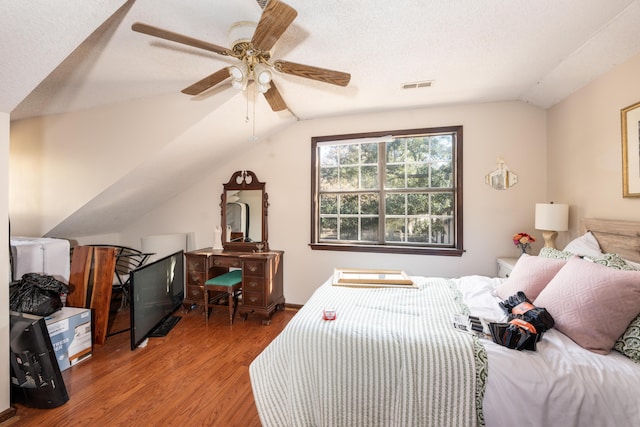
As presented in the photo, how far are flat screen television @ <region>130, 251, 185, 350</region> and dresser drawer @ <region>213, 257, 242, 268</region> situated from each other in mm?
463

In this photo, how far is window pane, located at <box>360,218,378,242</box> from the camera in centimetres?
351

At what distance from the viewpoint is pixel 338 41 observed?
1.86m

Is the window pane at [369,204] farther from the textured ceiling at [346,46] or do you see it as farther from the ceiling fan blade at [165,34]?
the ceiling fan blade at [165,34]

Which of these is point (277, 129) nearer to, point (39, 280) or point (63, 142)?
point (63, 142)

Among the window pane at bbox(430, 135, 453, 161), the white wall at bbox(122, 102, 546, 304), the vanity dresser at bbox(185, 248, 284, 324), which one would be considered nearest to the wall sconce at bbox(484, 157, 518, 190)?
the white wall at bbox(122, 102, 546, 304)

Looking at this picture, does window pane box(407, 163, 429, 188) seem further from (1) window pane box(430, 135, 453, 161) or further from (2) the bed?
(2) the bed

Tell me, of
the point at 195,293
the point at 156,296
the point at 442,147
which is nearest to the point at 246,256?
the point at 195,293

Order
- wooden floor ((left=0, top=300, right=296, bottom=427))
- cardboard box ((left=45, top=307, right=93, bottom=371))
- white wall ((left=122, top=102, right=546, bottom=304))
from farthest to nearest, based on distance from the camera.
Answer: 1. white wall ((left=122, top=102, right=546, bottom=304))
2. cardboard box ((left=45, top=307, right=93, bottom=371))
3. wooden floor ((left=0, top=300, right=296, bottom=427))

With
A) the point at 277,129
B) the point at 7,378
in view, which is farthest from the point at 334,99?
the point at 7,378

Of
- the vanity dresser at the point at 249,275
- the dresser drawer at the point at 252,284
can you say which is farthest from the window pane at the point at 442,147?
the dresser drawer at the point at 252,284

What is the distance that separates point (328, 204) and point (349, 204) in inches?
10.9

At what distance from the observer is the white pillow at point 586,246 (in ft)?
6.68

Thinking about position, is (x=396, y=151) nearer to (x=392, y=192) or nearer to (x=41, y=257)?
(x=392, y=192)

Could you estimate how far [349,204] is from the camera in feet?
11.8
